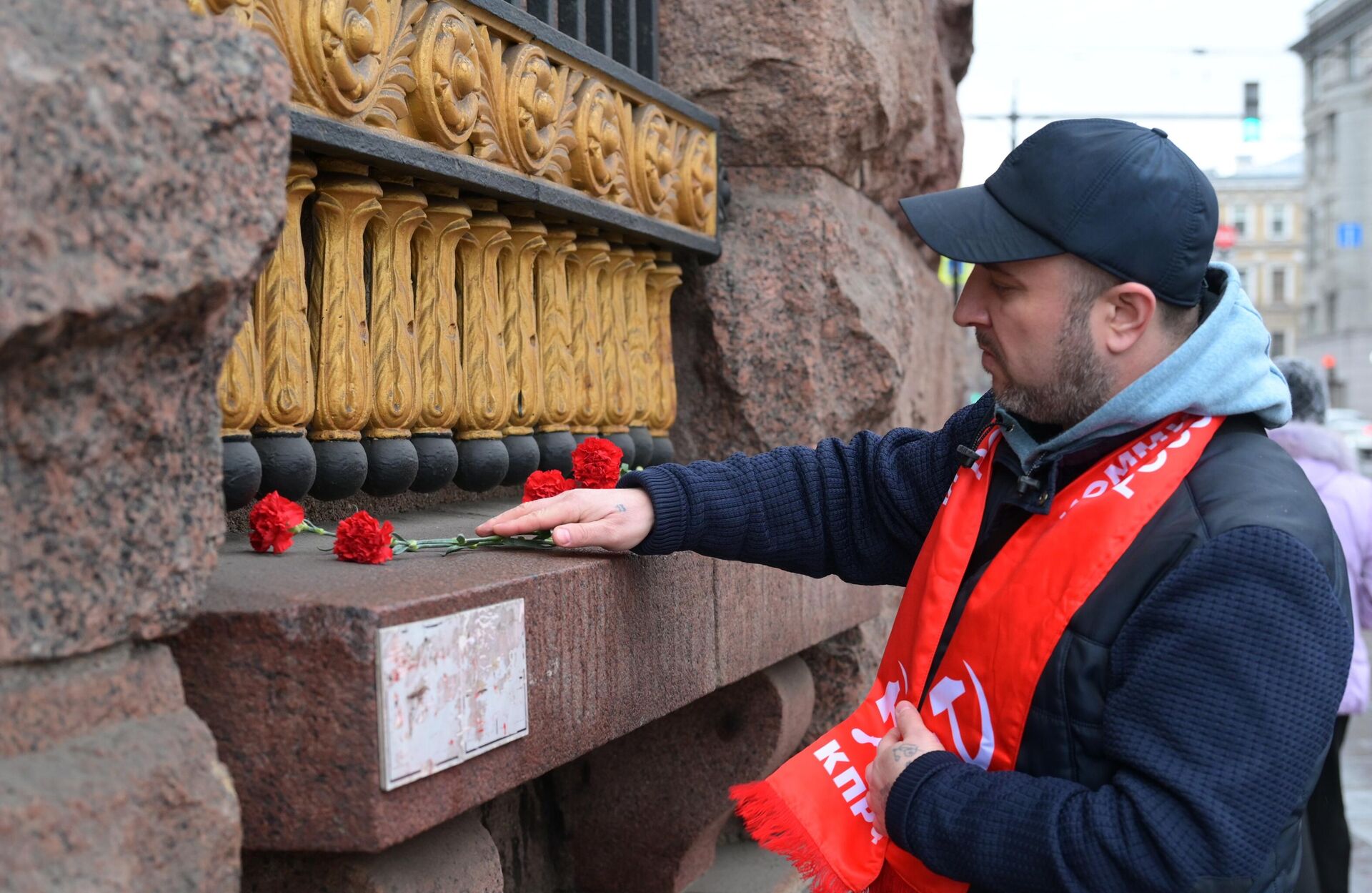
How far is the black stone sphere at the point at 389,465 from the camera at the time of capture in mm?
2453

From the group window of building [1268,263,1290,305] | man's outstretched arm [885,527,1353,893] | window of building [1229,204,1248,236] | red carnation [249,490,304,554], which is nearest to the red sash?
man's outstretched arm [885,527,1353,893]

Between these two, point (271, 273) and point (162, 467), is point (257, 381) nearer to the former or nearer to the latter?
point (271, 273)

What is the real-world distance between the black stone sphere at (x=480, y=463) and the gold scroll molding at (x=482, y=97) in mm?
509

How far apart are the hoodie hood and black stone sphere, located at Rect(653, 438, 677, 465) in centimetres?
163

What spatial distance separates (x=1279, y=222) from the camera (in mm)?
58312

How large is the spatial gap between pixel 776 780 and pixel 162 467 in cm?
103

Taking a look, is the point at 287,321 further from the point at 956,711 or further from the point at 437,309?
the point at 956,711

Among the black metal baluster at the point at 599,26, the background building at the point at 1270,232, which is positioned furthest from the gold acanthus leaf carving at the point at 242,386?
the background building at the point at 1270,232

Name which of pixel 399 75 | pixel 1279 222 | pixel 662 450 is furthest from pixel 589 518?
pixel 1279 222

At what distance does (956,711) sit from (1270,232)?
202ft

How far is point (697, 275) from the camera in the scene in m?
3.67

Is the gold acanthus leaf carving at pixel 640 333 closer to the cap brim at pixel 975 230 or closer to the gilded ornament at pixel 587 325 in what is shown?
the gilded ornament at pixel 587 325

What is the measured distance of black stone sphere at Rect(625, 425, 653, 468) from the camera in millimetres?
3354

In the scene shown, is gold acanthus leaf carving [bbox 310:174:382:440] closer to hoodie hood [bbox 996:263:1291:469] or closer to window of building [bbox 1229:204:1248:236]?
hoodie hood [bbox 996:263:1291:469]
